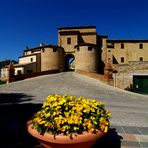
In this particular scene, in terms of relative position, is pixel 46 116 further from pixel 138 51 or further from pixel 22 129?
pixel 138 51

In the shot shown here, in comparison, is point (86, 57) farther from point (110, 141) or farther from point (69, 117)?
point (69, 117)

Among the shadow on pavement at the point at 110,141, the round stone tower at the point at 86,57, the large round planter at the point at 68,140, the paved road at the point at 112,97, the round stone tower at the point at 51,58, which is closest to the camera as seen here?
the large round planter at the point at 68,140

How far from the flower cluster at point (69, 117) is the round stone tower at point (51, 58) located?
37.4 metres

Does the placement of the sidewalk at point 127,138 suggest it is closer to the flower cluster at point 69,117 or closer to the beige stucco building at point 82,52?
the flower cluster at point 69,117

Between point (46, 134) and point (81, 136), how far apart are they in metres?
0.66

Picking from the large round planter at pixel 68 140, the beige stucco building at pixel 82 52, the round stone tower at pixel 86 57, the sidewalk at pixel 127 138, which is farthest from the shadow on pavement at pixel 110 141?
the round stone tower at pixel 86 57

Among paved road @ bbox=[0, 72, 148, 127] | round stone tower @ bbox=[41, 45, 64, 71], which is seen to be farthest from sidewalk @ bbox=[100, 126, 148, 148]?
round stone tower @ bbox=[41, 45, 64, 71]

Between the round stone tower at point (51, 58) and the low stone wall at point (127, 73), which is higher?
the round stone tower at point (51, 58)

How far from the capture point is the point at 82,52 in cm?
4050

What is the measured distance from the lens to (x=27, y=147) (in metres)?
5.21

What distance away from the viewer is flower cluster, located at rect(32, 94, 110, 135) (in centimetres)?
400

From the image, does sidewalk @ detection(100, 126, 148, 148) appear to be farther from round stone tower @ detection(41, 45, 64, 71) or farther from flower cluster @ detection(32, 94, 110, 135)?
round stone tower @ detection(41, 45, 64, 71)

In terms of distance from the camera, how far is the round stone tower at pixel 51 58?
41.6m

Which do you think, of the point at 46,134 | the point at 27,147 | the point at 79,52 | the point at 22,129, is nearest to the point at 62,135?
the point at 46,134
